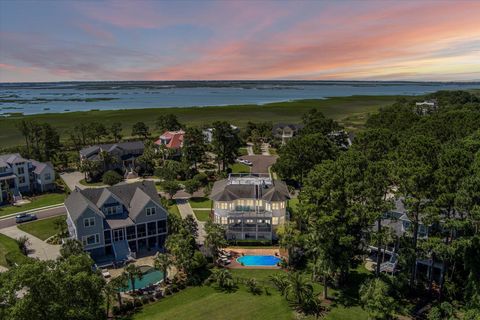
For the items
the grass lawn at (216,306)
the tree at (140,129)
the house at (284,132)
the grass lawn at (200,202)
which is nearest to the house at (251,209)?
the grass lawn at (200,202)

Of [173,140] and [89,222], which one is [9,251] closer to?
[89,222]

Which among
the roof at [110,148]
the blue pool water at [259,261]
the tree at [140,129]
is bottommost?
the blue pool water at [259,261]

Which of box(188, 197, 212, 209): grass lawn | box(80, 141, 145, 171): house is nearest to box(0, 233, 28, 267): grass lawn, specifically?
box(188, 197, 212, 209): grass lawn

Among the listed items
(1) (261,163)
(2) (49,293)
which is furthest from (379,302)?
(1) (261,163)

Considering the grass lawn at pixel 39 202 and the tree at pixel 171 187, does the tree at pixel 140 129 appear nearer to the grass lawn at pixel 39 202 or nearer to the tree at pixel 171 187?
the grass lawn at pixel 39 202

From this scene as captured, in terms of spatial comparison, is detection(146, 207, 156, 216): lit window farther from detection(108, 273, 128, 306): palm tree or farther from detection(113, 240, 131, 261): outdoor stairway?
detection(108, 273, 128, 306): palm tree

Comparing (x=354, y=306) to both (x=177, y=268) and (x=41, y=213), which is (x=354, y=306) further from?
(x=41, y=213)

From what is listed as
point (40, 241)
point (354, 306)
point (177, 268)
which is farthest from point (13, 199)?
point (354, 306)
